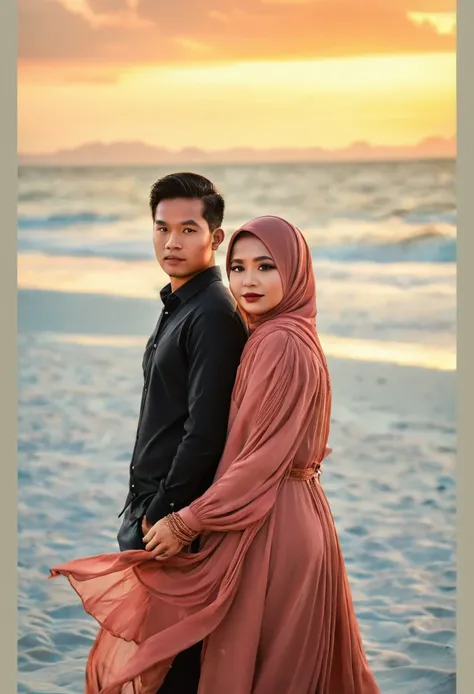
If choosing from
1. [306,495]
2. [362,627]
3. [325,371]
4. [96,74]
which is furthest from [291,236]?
[96,74]

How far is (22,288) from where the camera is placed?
559 centimetres

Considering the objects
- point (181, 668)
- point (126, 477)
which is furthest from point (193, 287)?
point (126, 477)

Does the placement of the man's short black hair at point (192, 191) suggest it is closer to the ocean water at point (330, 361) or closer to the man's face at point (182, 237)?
the man's face at point (182, 237)

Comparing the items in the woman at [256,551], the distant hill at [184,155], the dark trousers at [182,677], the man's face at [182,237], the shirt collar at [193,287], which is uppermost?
the distant hill at [184,155]

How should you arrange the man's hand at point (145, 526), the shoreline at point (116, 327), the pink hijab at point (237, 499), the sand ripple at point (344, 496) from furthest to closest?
the shoreline at point (116, 327)
the sand ripple at point (344, 496)
the man's hand at point (145, 526)
the pink hijab at point (237, 499)

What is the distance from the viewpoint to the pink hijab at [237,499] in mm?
3229

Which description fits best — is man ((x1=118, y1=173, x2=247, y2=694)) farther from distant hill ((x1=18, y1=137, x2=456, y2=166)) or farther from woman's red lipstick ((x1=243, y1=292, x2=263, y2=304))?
distant hill ((x1=18, y1=137, x2=456, y2=166))

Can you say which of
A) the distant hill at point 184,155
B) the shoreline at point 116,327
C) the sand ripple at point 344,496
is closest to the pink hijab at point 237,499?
the sand ripple at point 344,496

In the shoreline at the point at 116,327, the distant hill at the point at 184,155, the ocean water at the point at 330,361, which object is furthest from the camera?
the distant hill at the point at 184,155

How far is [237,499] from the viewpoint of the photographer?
322cm

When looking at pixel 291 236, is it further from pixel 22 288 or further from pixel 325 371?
pixel 22 288

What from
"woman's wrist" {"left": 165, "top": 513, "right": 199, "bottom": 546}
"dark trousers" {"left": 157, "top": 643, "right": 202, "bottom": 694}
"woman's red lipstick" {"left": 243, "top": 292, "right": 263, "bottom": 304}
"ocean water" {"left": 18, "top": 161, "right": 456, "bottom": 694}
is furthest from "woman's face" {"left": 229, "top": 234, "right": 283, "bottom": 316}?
"ocean water" {"left": 18, "top": 161, "right": 456, "bottom": 694}

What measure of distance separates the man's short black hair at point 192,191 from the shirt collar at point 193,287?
11 cm

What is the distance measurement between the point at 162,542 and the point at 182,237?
Answer: 0.73 m
